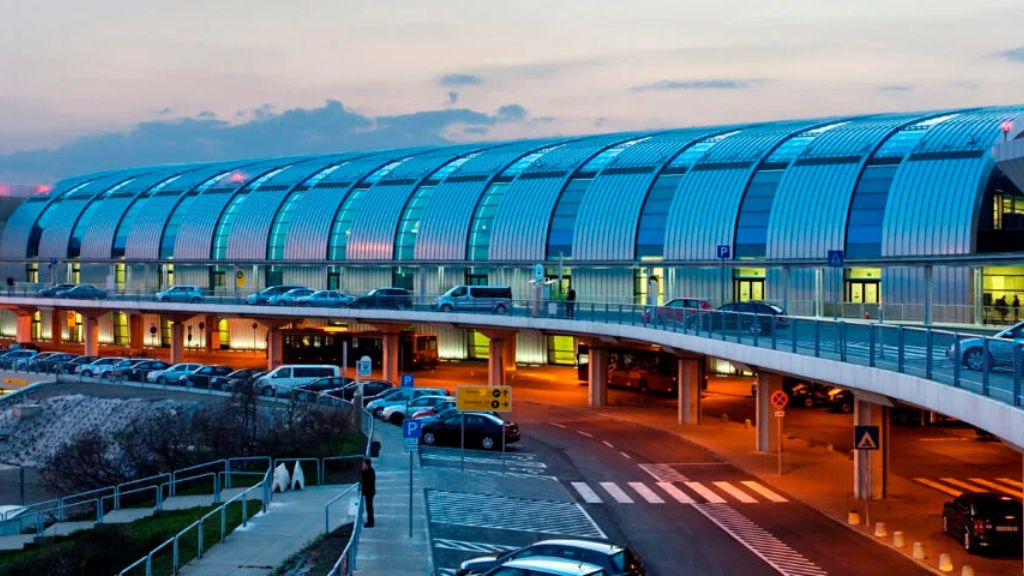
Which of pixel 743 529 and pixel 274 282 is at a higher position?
pixel 274 282

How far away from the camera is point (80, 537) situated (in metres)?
→ 32.7

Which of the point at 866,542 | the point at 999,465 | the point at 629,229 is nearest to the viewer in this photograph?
the point at 866,542

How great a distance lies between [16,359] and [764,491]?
56.2 meters

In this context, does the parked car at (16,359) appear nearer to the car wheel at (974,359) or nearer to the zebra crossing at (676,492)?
the zebra crossing at (676,492)

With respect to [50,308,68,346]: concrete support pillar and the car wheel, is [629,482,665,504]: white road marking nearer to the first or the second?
the car wheel

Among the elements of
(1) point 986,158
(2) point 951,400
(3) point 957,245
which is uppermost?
(1) point 986,158

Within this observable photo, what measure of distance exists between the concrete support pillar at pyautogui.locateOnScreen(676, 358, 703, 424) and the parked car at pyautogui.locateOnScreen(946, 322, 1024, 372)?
27.7 meters

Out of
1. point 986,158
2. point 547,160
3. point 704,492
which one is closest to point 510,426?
point 704,492

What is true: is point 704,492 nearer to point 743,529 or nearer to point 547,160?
point 743,529

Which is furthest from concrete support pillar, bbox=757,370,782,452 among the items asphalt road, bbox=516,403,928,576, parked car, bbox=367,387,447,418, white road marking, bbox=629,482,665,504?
parked car, bbox=367,387,447,418

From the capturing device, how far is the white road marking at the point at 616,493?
112ft

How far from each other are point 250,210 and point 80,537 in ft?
197

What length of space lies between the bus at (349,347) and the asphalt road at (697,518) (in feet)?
98.0

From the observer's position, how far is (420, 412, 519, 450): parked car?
4400cm
